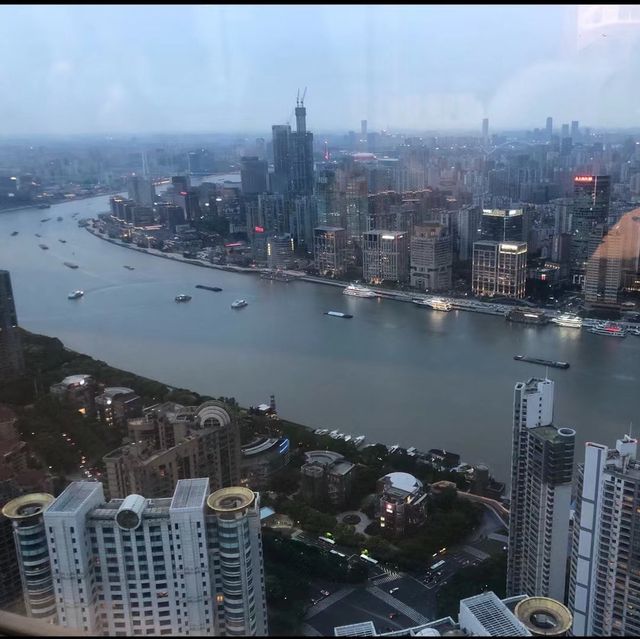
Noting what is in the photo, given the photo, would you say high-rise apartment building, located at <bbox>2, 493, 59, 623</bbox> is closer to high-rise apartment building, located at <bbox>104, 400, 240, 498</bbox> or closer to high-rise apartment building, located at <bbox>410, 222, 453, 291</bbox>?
high-rise apartment building, located at <bbox>104, 400, 240, 498</bbox>

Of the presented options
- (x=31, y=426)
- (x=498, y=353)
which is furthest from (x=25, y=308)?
(x=498, y=353)

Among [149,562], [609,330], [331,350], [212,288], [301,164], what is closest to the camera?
[149,562]

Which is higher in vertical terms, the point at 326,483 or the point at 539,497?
the point at 539,497

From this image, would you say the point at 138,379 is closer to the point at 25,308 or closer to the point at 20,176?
the point at 25,308

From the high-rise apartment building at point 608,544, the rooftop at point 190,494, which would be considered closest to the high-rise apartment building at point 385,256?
the high-rise apartment building at point 608,544

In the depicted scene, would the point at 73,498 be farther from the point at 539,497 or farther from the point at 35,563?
the point at 539,497

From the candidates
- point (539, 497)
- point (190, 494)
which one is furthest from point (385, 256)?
point (190, 494)

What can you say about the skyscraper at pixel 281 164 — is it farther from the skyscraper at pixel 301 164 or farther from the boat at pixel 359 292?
the boat at pixel 359 292
